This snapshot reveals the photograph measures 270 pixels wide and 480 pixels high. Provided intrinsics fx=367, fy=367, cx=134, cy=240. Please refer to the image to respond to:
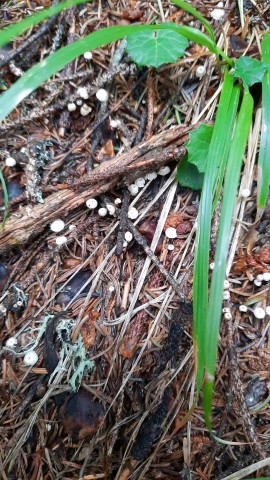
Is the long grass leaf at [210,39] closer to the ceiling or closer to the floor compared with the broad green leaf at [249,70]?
closer to the ceiling

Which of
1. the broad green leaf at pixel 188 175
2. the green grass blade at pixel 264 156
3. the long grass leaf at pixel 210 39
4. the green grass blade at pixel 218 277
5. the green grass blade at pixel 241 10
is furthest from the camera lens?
the green grass blade at pixel 241 10

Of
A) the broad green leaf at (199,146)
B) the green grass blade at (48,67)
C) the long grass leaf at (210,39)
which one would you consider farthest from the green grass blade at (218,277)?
the green grass blade at (48,67)

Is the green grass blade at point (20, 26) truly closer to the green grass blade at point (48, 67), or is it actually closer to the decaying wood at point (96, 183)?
the green grass blade at point (48, 67)

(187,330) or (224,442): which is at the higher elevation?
(187,330)

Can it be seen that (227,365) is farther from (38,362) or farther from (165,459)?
(38,362)

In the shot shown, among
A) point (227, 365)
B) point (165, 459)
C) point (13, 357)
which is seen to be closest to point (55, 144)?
point (13, 357)

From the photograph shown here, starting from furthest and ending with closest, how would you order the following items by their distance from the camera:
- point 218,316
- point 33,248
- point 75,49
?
point 33,248 → point 75,49 → point 218,316
